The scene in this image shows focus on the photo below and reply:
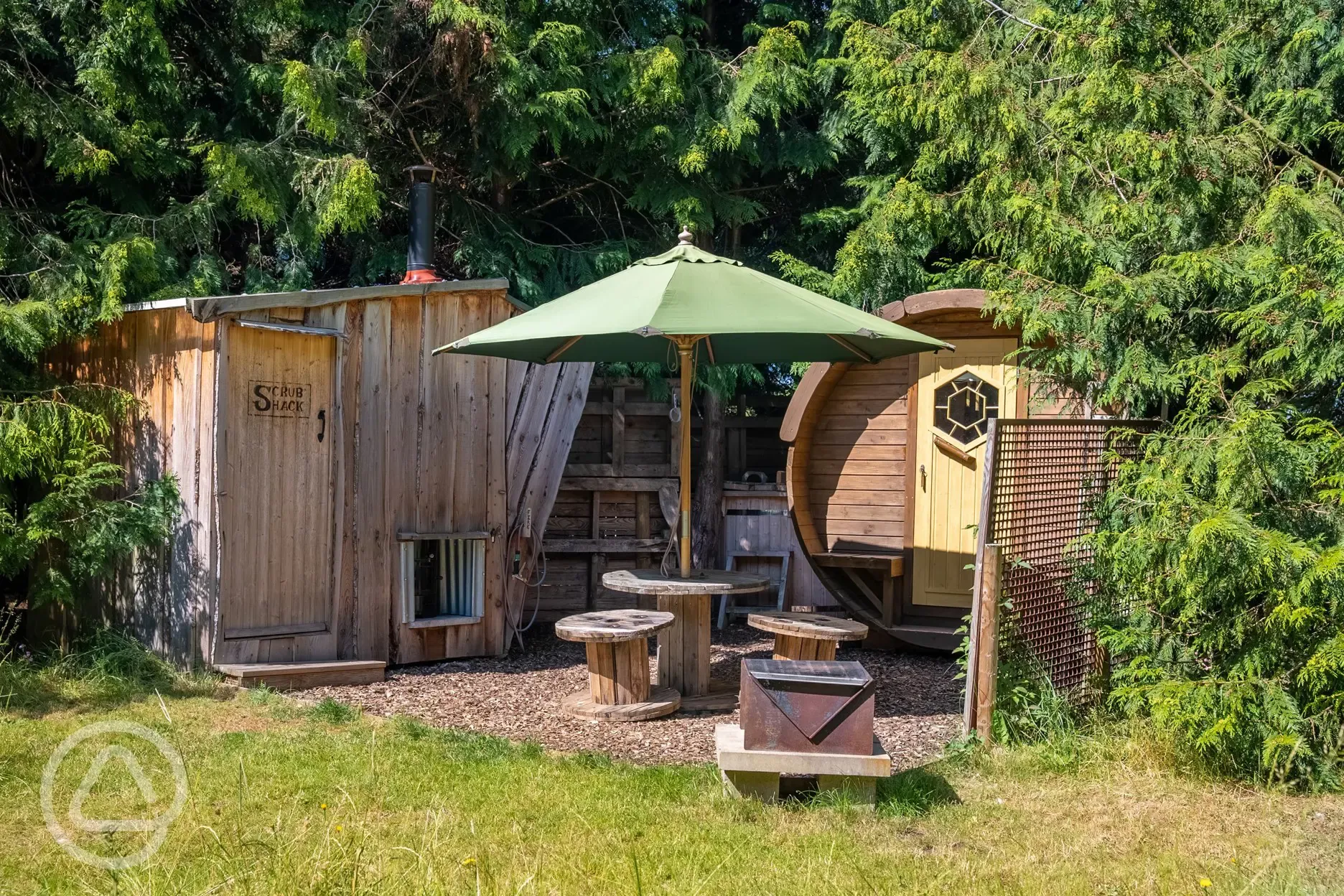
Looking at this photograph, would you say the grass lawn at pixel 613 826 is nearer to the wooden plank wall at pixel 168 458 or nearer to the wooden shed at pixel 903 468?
the wooden plank wall at pixel 168 458

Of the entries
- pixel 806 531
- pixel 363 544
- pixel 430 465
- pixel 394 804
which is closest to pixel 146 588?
pixel 363 544

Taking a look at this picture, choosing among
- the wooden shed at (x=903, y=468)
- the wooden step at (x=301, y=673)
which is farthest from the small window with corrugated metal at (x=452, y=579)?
the wooden shed at (x=903, y=468)

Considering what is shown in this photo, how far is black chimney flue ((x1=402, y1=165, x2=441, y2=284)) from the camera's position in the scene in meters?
8.98

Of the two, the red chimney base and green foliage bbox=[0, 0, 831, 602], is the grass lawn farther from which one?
the red chimney base

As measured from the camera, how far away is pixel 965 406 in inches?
362

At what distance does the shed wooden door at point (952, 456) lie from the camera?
358 inches

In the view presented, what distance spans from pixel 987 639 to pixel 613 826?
216 cm

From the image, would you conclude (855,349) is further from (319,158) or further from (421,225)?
(319,158)

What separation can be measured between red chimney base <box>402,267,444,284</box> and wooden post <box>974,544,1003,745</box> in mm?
4436

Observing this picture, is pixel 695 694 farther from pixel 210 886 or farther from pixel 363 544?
pixel 210 886

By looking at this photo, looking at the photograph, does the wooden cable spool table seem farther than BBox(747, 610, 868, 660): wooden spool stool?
Yes

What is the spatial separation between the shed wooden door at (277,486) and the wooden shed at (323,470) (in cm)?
1

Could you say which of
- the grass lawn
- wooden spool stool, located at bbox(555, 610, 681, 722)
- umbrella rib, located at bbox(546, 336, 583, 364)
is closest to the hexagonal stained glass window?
umbrella rib, located at bbox(546, 336, 583, 364)

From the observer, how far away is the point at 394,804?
498 cm
